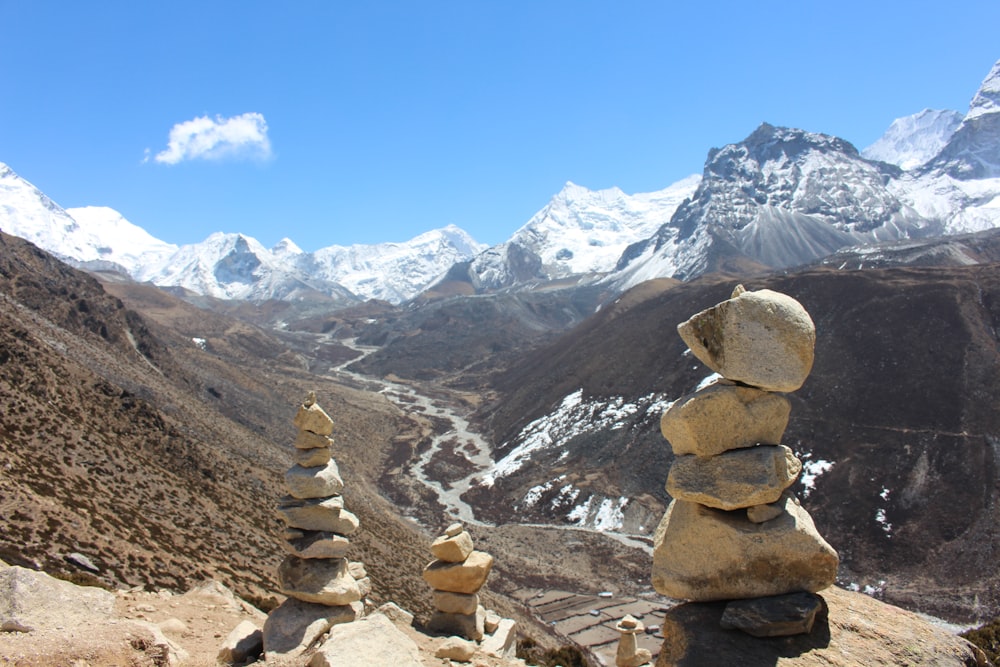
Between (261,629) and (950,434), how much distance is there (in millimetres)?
59336

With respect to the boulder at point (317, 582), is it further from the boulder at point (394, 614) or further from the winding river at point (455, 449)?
the winding river at point (455, 449)

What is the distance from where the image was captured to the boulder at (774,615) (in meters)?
9.16

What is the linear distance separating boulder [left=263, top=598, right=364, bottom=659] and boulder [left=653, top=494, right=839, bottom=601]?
1002 centimetres

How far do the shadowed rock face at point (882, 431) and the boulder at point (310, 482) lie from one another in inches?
1586

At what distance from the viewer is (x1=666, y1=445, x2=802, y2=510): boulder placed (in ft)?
32.8

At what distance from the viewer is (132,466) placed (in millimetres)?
35438

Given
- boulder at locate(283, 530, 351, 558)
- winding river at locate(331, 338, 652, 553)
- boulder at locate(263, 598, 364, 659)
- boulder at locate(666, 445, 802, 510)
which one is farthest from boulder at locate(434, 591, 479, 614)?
winding river at locate(331, 338, 652, 553)

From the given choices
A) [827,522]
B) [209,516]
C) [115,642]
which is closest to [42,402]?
[209,516]

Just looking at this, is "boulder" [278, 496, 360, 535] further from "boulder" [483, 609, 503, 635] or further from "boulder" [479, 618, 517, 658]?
"boulder" [483, 609, 503, 635]

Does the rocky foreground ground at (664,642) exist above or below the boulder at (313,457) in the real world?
below

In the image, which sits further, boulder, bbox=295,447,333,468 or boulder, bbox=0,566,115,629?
boulder, bbox=295,447,333,468

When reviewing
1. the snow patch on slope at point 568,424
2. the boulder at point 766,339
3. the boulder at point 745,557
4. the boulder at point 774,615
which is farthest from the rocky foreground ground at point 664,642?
the snow patch on slope at point 568,424

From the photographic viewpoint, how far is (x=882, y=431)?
195 feet

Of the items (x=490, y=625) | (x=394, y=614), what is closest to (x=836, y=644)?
(x=490, y=625)
